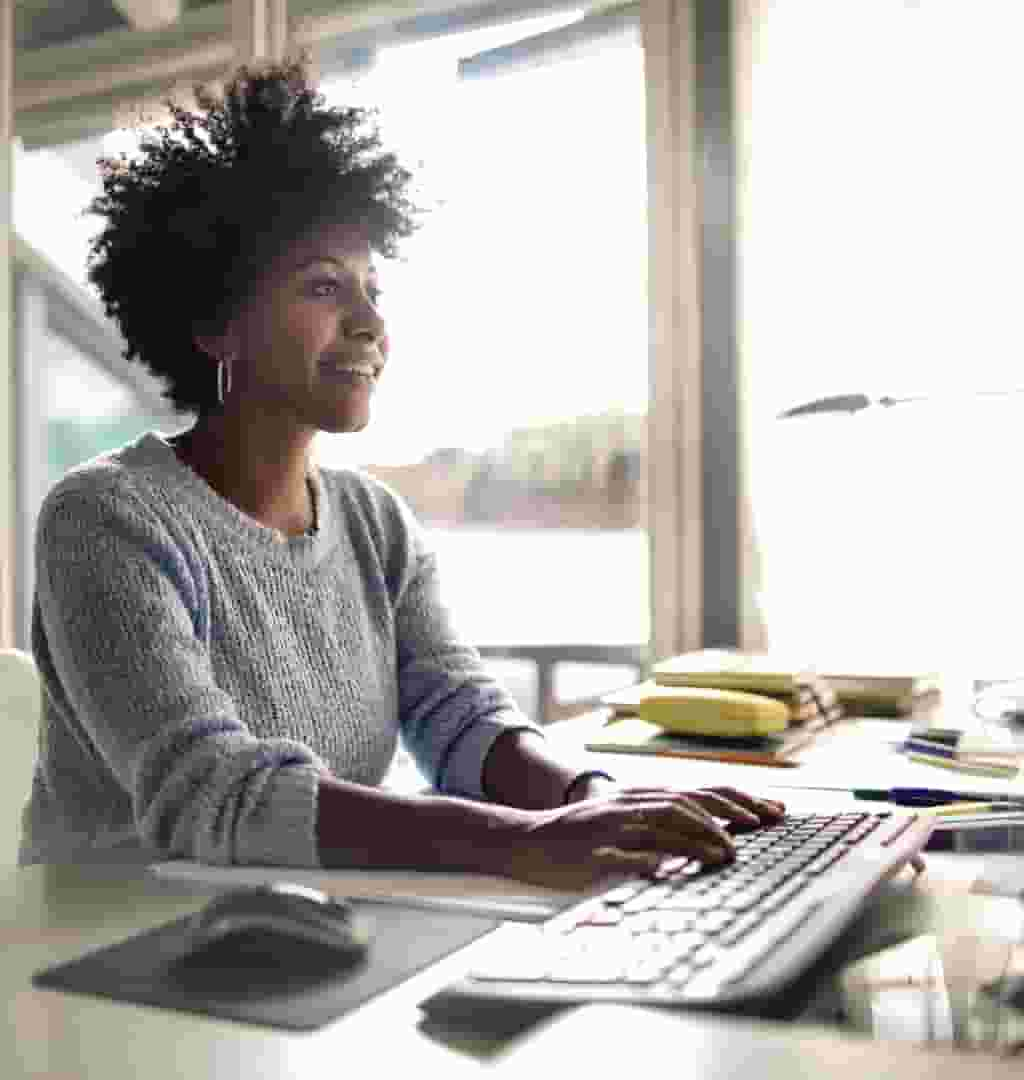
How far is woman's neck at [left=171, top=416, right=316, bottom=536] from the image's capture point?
1.42 meters

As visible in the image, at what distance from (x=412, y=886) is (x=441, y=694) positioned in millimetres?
537

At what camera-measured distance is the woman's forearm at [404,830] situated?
987mm

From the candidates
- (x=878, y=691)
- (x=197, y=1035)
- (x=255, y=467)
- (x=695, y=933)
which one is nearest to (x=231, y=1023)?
(x=197, y=1035)

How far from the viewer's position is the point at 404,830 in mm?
1012

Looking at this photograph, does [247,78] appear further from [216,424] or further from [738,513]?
[738,513]

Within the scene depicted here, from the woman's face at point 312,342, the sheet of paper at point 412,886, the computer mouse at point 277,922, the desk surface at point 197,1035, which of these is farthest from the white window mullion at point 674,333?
the computer mouse at point 277,922

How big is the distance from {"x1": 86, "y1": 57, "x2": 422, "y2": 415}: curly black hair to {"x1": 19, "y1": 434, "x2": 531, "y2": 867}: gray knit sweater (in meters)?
0.25

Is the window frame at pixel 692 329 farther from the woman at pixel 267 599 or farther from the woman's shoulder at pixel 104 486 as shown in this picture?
the woman's shoulder at pixel 104 486

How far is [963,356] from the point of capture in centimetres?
223

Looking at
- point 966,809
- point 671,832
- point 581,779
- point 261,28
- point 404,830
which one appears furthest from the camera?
point 261,28

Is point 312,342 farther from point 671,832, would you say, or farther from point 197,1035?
point 197,1035

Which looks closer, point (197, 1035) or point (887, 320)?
point (197, 1035)

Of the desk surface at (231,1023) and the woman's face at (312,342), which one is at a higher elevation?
the woman's face at (312,342)

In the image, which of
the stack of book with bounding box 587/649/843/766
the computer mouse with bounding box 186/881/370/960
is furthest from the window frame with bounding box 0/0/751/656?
the computer mouse with bounding box 186/881/370/960
